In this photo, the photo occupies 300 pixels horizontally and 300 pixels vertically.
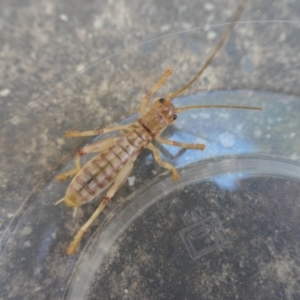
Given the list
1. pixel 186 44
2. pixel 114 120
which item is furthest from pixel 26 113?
pixel 186 44

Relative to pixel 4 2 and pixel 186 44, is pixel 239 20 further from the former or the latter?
pixel 4 2

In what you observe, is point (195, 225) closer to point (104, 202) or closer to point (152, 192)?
point (152, 192)

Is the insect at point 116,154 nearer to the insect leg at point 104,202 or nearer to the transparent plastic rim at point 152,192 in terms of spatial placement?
the insect leg at point 104,202

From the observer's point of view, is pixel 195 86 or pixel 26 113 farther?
pixel 195 86

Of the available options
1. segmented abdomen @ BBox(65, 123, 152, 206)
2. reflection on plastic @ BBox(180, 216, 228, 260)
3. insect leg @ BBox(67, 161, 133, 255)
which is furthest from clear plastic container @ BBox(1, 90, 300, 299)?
segmented abdomen @ BBox(65, 123, 152, 206)

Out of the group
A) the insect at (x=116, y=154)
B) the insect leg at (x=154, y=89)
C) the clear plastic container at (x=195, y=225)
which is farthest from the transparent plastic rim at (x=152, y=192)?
the insect leg at (x=154, y=89)

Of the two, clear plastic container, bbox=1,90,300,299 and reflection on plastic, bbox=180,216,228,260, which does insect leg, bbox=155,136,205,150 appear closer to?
clear plastic container, bbox=1,90,300,299

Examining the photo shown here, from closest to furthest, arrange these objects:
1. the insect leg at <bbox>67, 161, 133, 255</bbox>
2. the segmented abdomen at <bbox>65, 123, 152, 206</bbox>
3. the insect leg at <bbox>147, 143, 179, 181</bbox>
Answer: the segmented abdomen at <bbox>65, 123, 152, 206</bbox>, the insect leg at <bbox>67, 161, 133, 255</bbox>, the insect leg at <bbox>147, 143, 179, 181</bbox>

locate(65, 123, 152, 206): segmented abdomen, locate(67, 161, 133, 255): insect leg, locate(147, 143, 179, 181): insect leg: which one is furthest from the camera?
locate(147, 143, 179, 181): insect leg
